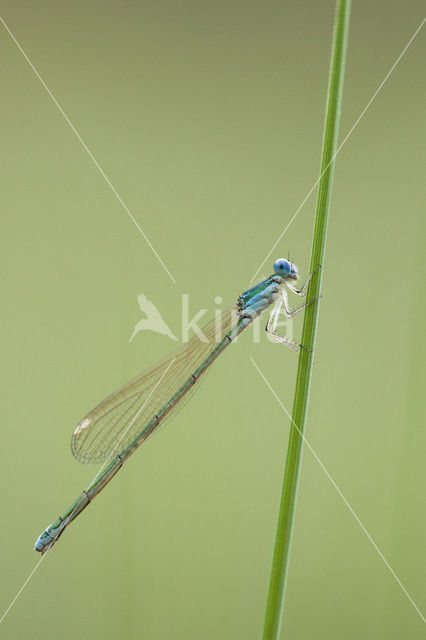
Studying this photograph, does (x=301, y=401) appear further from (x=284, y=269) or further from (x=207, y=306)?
(x=207, y=306)

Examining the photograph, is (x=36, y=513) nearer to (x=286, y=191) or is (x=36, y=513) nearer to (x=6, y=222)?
(x=6, y=222)

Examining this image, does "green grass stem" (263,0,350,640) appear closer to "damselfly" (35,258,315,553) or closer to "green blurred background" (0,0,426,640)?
"damselfly" (35,258,315,553)

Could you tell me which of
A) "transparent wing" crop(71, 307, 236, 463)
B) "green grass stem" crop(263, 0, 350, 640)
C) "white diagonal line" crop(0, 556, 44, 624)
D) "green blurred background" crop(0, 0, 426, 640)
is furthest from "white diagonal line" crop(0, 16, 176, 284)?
"white diagonal line" crop(0, 556, 44, 624)

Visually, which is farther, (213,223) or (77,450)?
(213,223)

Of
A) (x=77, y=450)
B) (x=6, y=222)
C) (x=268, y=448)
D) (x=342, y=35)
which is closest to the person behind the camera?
(x=342, y=35)

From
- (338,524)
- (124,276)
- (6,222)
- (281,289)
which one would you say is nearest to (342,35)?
(281,289)

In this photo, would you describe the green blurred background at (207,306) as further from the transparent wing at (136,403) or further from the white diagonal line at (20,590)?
the transparent wing at (136,403)

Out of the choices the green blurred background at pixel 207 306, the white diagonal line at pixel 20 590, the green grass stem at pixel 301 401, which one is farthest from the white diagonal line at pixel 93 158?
the white diagonal line at pixel 20 590
